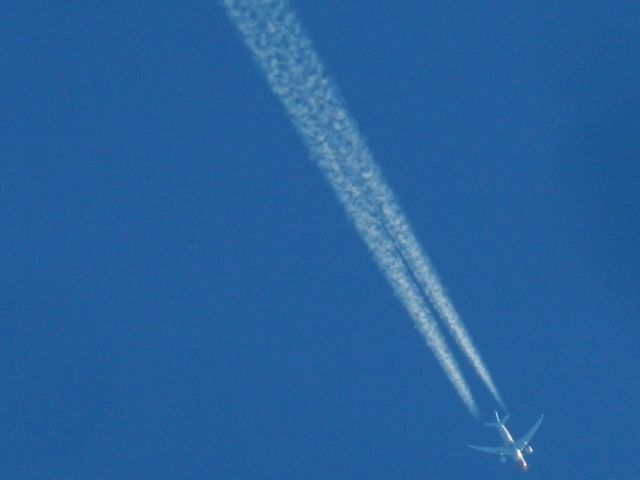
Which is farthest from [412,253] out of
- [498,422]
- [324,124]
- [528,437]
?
[528,437]

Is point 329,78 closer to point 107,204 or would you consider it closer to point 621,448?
point 107,204

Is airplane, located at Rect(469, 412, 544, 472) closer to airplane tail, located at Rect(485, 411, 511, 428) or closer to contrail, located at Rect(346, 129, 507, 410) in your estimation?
airplane tail, located at Rect(485, 411, 511, 428)

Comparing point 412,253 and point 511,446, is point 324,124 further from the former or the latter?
point 511,446

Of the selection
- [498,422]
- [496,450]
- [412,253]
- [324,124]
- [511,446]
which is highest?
[324,124]

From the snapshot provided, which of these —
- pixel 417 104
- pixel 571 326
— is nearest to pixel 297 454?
pixel 571 326

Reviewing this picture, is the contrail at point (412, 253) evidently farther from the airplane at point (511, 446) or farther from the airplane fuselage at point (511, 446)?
the airplane fuselage at point (511, 446)

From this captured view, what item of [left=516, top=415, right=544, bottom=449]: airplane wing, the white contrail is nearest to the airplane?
[left=516, top=415, right=544, bottom=449]: airplane wing

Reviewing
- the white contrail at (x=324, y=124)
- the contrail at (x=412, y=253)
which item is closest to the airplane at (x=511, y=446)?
the contrail at (x=412, y=253)
